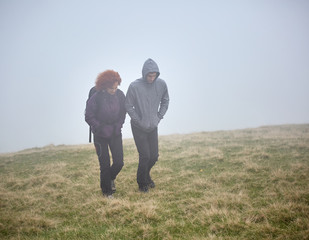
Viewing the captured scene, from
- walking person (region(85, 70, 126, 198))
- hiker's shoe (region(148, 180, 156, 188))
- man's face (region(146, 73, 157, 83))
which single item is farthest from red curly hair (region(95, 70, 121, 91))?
hiker's shoe (region(148, 180, 156, 188))

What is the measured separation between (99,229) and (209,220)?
2.00 m

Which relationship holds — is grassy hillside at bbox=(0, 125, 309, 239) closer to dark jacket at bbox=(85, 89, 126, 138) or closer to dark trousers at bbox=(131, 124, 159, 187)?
dark trousers at bbox=(131, 124, 159, 187)

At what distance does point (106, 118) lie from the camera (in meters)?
5.94

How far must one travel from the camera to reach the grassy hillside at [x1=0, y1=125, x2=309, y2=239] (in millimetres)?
3875

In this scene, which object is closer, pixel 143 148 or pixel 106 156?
pixel 106 156

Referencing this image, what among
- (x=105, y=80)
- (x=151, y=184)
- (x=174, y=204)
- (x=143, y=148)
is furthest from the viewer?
(x=151, y=184)

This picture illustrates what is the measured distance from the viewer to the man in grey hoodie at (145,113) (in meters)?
6.07

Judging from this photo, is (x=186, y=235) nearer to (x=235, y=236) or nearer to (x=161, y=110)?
(x=235, y=236)

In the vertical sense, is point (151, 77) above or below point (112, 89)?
above

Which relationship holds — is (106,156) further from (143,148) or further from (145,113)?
(145,113)

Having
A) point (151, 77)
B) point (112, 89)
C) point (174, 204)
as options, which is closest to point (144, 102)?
point (151, 77)

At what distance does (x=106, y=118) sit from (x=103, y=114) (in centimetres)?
13

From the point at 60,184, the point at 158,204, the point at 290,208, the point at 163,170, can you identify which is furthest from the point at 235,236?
the point at 60,184

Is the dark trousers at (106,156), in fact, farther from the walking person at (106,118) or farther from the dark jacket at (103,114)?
the dark jacket at (103,114)
